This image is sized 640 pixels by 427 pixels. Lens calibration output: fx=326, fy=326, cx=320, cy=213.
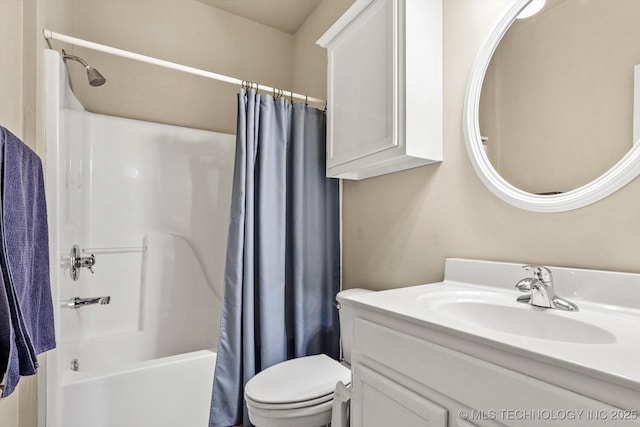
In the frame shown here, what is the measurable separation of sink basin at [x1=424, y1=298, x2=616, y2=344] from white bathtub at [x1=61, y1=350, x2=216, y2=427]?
3.96 feet

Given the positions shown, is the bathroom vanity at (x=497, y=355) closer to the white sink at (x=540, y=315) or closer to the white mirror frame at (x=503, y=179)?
the white sink at (x=540, y=315)

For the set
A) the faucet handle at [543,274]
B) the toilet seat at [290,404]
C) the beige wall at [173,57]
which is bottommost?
the toilet seat at [290,404]

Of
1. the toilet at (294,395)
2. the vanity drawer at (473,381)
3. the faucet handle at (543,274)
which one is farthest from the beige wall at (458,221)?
the vanity drawer at (473,381)

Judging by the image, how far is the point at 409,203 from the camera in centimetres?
146

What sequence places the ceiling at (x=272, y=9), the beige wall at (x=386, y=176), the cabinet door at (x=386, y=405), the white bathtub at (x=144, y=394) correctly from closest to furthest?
1. the cabinet door at (x=386, y=405)
2. the beige wall at (x=386, y=176)
3. the white bathtub at (x=144, y=394)
4. the ceiling at (x=272, y=9)

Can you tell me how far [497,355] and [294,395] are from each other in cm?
85

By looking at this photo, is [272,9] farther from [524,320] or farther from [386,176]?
[524,320]

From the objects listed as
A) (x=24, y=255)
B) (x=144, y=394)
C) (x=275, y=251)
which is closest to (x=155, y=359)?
(x=144, y=394)

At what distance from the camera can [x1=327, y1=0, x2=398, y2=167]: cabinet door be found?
4.13 feet

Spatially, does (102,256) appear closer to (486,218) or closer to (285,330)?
(285,330)

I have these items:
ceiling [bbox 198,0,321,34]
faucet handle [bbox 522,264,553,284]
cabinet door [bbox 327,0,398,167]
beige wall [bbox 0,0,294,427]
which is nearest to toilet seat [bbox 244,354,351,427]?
faucet handle [bbox 522,264,553,284]

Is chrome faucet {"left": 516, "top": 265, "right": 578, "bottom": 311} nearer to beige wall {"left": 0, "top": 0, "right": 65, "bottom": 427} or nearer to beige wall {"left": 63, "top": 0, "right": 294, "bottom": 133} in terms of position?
beige wall {"left": 0, "top": 0, "right": 65, "bottom": 427}

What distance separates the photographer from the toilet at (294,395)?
1.17 m

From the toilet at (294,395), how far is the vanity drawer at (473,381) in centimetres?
33
